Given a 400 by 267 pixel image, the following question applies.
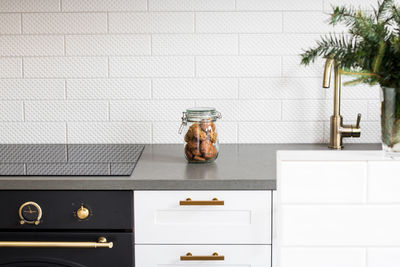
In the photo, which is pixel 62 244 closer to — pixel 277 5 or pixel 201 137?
pixel 201 137

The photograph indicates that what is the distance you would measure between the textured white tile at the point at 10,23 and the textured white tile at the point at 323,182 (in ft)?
3.92

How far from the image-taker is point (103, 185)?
1.56 metres

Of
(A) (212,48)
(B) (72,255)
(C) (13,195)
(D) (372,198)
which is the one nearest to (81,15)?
(A) (212,48)

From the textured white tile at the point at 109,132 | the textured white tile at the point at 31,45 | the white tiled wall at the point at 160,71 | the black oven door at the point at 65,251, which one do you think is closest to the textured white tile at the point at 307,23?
the white tiled wall at the point at 160,71

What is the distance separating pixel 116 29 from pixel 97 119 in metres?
0.37

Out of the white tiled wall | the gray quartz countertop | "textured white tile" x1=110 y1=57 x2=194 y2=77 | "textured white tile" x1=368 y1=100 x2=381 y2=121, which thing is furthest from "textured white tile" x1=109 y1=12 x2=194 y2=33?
"textured white tile" x1=368 y1=100 x2=381 y2=121

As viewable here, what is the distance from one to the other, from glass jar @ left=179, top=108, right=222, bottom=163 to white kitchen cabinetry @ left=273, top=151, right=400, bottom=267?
0.91 feet

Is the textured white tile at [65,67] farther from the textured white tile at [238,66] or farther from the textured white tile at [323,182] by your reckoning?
the textured white tile at [323,182]

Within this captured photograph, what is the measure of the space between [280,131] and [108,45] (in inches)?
A: 30.8

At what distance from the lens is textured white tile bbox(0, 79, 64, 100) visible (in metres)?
2.14

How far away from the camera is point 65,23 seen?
2102mm

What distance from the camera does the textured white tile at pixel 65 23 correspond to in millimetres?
2096

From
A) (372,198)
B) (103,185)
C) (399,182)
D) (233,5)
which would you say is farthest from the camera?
(233,5)

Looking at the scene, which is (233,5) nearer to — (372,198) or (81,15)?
(81,15)
